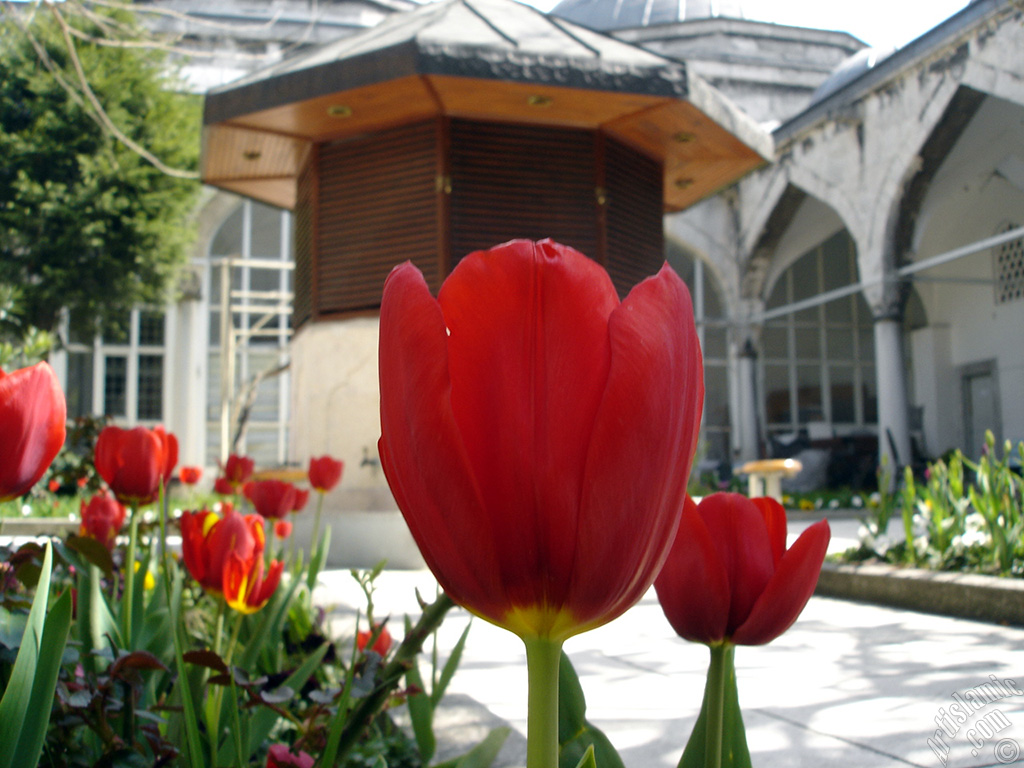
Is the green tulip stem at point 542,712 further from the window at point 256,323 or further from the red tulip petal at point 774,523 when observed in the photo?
the window at point 256,323

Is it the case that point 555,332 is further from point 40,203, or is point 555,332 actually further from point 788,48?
point 788,48

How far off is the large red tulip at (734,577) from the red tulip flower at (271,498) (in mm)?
1782

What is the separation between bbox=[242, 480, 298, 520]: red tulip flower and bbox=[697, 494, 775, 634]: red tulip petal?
1790mm

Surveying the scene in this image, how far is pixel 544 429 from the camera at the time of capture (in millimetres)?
408

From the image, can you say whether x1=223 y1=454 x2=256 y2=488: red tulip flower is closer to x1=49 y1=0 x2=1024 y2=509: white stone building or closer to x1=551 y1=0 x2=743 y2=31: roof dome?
x1=49 y1=0 x2=1024 y2=509: white stone building

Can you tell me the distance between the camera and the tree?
13.8 metres

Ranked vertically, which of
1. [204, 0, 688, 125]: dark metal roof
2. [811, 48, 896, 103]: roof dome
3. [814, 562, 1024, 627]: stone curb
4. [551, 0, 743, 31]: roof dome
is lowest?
[814, 562, 1024, 627]: stone curb

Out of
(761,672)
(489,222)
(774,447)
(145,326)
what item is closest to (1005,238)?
(774,447)

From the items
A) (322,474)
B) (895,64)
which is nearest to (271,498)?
(322,474)

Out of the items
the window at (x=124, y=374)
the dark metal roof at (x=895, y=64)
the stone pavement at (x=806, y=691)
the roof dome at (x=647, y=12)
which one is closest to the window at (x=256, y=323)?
the window at (x=124, y=374)

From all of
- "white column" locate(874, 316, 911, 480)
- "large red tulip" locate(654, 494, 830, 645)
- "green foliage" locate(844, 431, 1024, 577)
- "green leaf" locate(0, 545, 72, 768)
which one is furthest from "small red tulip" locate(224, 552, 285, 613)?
"white column" locate(874, 316, 911, 480)

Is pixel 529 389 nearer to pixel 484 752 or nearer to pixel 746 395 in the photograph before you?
pixel 484 752

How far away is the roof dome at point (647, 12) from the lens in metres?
22.0

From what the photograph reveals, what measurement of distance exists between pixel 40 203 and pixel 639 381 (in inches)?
603
